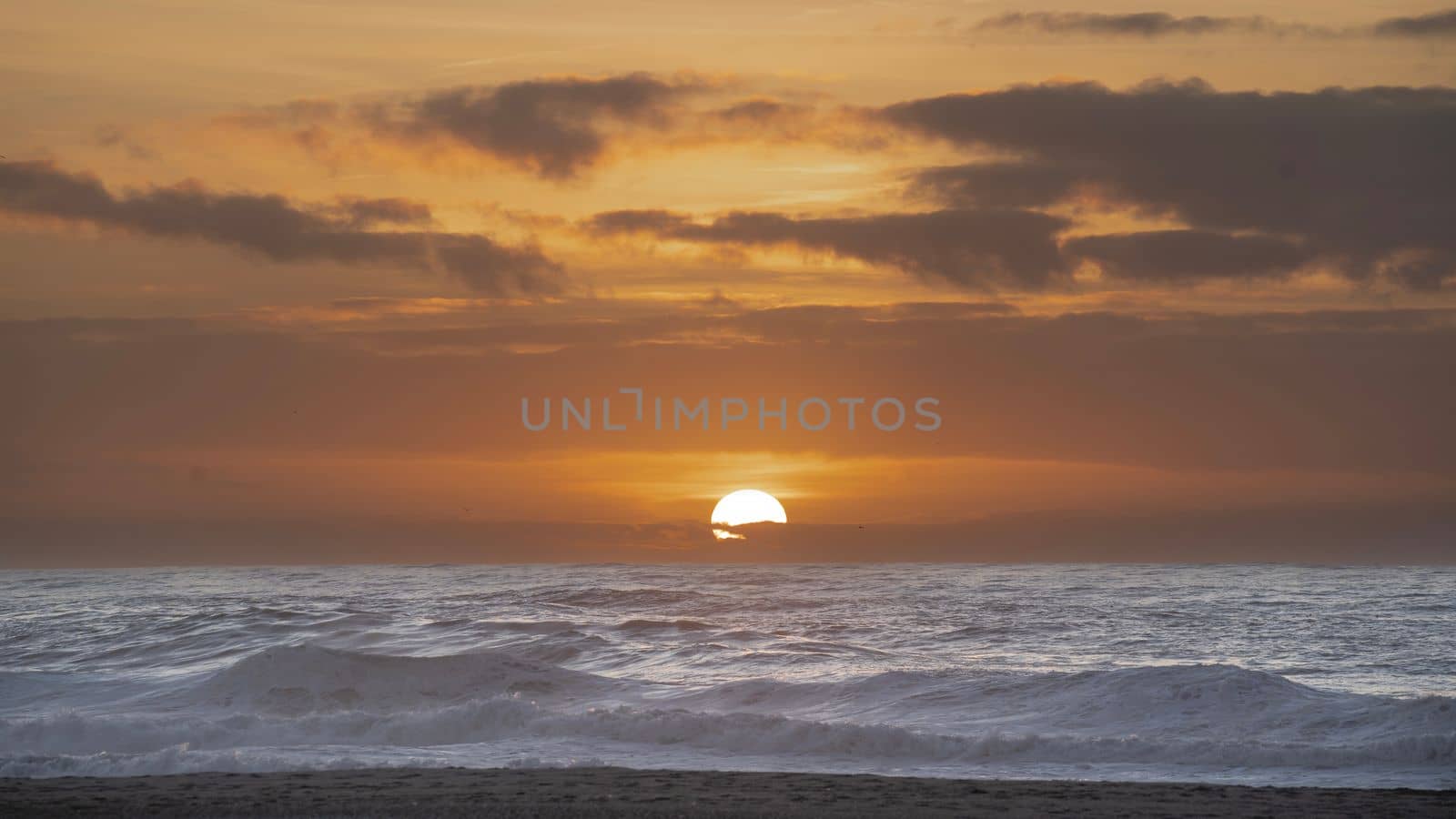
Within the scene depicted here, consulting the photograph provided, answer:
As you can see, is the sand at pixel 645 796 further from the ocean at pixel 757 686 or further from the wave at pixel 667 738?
the wave at pixel 667 738

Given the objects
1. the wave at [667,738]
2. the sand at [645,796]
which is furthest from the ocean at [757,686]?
the sand at [645,796]

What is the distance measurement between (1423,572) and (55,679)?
59839mm

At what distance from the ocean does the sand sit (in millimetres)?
1095

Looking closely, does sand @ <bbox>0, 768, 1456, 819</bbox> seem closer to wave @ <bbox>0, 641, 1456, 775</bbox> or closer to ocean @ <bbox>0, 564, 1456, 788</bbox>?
ocean @ <bbox>0, 564, 1456, 788</bbox>

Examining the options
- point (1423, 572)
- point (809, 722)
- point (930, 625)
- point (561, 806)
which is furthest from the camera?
point (1423, 572)

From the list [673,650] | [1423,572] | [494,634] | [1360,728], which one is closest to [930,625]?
[673,650]

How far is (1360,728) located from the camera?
1886 cm

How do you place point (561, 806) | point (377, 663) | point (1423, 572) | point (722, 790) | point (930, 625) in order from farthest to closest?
1. point (1423, 572)
2. point (930, 625)
3. point (377, 663)
4. point (722, 790)
5. point (561, 806)

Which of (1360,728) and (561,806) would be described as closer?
(561,806)

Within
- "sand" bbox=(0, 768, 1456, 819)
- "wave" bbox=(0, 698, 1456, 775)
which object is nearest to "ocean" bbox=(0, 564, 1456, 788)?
→ "wave" bbox=(0, 698, 1456, 775)

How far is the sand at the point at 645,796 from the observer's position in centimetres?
1333

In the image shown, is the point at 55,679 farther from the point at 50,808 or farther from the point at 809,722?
the point at 809,722

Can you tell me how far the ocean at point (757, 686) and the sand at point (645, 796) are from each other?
1.10 metres

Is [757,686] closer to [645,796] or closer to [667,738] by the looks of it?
[667,738]
